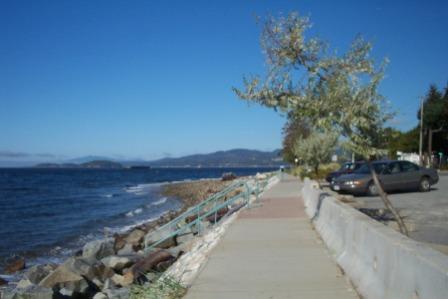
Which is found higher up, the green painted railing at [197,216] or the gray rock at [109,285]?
the green painted railing at [197,216]

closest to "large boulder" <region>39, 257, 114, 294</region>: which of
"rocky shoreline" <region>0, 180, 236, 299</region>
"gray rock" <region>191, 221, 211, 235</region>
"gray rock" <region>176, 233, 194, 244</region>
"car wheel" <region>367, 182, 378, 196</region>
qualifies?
"rocky shoreline" <region>0, 180, 236, 299</region>

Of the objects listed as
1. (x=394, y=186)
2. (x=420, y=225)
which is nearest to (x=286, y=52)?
(x=420, y=225)

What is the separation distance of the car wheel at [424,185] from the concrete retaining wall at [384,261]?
15.6 metres

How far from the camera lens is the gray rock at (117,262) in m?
14.7

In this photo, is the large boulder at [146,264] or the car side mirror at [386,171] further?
the car side mirror at [386,171]

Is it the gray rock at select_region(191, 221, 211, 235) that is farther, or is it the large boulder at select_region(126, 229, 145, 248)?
the large boulder at select_region(126, 229, 145, 248)

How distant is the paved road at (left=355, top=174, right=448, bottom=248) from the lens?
12.2m

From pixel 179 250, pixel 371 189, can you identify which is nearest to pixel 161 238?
pixel 179 250

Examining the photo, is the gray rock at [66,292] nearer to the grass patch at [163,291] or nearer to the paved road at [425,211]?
the grass patch at [163,291]

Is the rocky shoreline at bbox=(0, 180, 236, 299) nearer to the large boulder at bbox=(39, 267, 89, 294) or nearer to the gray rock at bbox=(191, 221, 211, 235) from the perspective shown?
the large boulder at bbox=(39, 267, 89, 294)

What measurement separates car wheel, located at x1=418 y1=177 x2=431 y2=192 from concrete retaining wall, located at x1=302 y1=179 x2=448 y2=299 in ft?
51.2

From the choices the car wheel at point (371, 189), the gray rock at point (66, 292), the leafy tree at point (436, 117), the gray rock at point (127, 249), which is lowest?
the gray rock at point (127, 249)

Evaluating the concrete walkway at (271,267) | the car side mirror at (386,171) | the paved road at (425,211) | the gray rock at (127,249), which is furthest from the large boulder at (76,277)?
the car side mirror at (386,171)

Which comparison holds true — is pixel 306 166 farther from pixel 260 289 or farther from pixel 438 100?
pixel 260 289
